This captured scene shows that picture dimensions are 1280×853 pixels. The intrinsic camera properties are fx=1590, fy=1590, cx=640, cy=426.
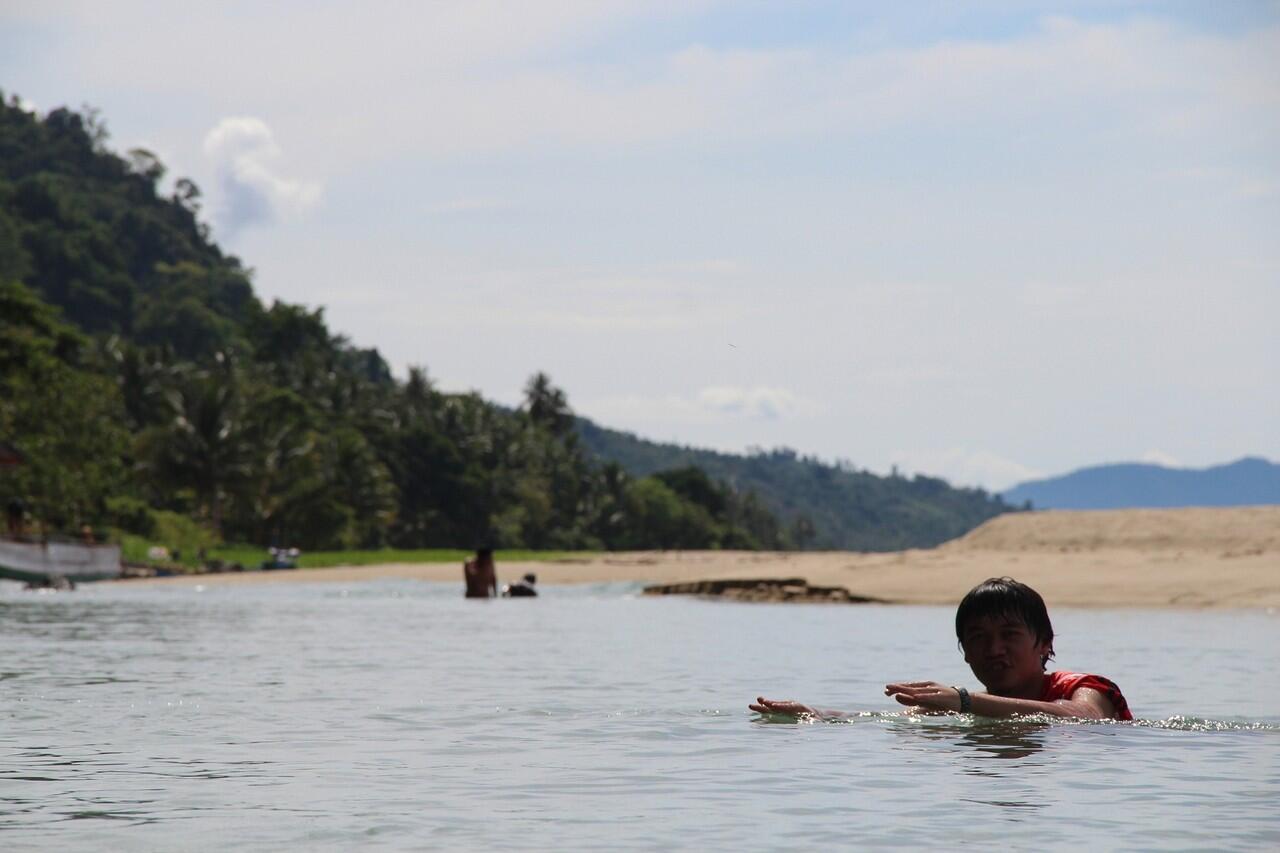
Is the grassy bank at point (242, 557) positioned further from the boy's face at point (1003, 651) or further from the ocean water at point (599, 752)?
the boy's face at point (1003, 651)

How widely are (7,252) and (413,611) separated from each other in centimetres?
15000

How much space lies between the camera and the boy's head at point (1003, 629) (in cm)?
892

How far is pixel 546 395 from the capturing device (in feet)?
522

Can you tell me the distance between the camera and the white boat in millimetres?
56703

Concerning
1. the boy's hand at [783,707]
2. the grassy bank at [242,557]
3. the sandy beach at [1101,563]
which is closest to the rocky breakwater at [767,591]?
the sandy beach at [1101,563]

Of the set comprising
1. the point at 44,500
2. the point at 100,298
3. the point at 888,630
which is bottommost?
Answer: the point at 888,630

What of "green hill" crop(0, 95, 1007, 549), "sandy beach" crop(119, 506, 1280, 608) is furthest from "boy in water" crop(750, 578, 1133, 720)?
"green hill" crop(0, 95, 1007, 549)

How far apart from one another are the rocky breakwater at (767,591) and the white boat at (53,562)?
71.8ft

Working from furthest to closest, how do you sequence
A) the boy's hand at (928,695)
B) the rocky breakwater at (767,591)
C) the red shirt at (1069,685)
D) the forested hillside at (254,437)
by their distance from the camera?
the forested hillside at (254,437) → the rocky breakwater at (767,591) → the red shirt at (1069,685) → the boy's hand at (928,695)

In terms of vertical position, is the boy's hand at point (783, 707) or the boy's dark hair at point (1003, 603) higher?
the boy's dark hair at point (1003, 603)

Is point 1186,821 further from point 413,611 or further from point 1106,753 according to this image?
point 413,611

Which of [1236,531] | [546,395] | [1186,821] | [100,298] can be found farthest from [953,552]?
[100,298]

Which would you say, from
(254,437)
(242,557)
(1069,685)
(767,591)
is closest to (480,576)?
(767,591)

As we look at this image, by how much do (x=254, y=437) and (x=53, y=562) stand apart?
31.7 meters
